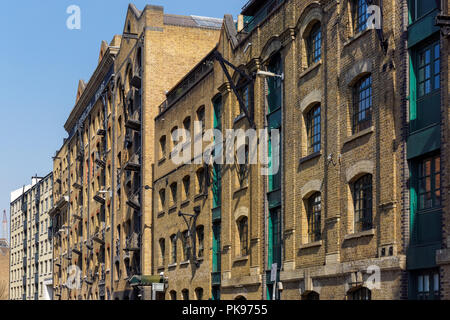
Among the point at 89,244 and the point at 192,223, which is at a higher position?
the point at 192,223

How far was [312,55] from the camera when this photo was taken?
87.0 ft

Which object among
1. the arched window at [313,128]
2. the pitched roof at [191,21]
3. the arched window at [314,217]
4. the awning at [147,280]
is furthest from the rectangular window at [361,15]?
the pitched roof at [191,21]

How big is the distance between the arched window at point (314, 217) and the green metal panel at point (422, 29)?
7114 mm

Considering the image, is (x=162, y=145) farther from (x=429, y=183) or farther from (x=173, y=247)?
(x=429, y=183)

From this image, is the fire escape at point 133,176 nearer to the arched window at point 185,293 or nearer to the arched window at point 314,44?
the arched window at point 185,293

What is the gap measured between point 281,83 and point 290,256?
624 centimetres

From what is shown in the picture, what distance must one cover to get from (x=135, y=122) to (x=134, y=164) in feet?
8.41

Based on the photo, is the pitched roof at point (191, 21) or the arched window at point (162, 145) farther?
the pitched roof at point (191, 21)

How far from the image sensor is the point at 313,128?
26.2m

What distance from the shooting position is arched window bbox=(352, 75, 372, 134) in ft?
73.7

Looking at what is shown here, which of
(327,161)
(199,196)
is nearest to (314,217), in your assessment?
(327,161)

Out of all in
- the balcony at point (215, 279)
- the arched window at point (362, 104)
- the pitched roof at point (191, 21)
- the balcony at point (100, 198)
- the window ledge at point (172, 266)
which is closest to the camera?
the arched window at point (362, 104)

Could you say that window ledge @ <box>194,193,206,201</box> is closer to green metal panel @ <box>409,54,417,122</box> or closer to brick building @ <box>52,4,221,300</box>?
brick building @ <box>52,4,221,300</box>

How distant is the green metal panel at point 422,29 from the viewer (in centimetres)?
1919
